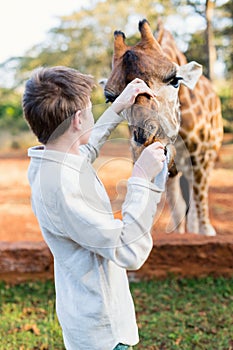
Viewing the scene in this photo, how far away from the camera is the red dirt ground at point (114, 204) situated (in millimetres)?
4430

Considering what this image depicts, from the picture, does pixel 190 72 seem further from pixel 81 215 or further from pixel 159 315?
pixel 81 215

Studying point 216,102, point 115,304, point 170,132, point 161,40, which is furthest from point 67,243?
point 216,102

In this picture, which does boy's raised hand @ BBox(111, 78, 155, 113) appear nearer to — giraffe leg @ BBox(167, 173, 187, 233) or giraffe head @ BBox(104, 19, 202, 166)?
giraffe head @ BBox(104, 19, 202, 166)

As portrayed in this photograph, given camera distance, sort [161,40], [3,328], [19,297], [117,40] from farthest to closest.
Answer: [161,40]
[19,297]
[3,328]
[117,40]

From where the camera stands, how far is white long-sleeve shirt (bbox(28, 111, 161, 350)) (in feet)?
5.12

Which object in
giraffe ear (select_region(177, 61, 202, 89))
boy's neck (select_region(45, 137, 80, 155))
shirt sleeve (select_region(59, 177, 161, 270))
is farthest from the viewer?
giraffe ear (select_region(177, 61, 202, 89))

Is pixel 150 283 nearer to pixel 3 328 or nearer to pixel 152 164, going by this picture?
pixel 3 328

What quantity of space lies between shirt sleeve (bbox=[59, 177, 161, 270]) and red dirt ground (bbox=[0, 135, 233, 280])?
56 centimetres

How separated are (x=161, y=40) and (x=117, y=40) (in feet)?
6.13

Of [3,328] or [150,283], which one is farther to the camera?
[150,283]

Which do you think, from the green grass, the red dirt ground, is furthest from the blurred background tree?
the green grass

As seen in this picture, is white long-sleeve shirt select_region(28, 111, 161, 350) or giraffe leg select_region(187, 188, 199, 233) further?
giraffe leg select_region(187, 188, 199, 233)

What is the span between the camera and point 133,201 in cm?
157

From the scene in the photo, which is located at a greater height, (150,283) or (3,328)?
(3,328)
